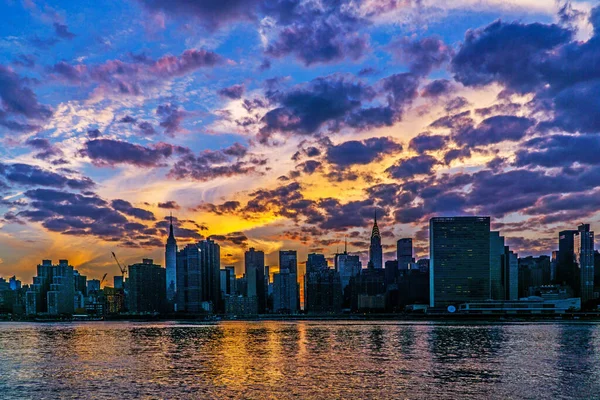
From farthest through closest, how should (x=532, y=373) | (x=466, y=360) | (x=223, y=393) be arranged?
1. (x=466, y=360)
2. (x=532, y=373)
3. (x=223, y=393)

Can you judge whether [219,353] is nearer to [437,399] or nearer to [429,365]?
[429,365]

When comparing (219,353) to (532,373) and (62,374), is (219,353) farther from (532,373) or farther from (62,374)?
(532,373)

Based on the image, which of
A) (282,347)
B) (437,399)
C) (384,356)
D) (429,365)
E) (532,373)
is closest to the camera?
(437,399)

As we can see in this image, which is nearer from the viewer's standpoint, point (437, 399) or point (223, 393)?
point (437, 399)

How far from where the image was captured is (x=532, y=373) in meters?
77.6

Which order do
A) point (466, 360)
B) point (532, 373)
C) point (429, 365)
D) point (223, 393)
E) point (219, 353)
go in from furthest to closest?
point (219, 353), point (466, 360), point (429, 365), point (532, 373), point (223, 393)

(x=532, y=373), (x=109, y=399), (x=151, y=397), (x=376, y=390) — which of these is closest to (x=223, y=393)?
(x=151, y=397)

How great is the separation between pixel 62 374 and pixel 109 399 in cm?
2644

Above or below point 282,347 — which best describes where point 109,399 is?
above

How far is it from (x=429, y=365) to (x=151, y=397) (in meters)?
45.1

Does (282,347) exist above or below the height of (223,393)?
below

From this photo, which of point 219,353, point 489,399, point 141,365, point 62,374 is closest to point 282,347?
point 219,353

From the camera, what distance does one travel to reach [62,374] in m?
81.5

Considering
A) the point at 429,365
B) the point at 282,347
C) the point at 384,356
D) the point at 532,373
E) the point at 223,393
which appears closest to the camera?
the point at 223,393
